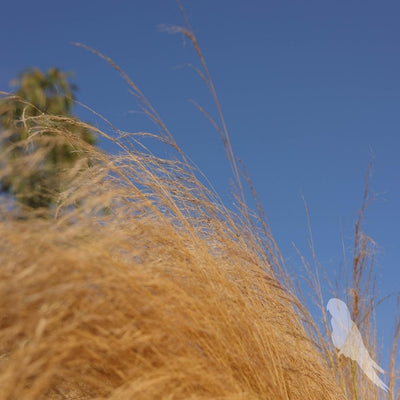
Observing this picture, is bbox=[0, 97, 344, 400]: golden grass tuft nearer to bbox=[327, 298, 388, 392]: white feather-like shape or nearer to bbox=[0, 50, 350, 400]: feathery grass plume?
bbox=[0, 50, 350, 400]: feathery grass plume

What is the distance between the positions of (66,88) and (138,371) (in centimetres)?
964

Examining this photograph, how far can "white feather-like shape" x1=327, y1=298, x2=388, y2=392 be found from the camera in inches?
94.0

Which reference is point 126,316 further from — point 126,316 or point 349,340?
point 349,340

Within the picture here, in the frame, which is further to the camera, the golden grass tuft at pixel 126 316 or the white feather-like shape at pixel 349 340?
the white feather-like shape at pixel 349 340

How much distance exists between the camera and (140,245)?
5.17 feet

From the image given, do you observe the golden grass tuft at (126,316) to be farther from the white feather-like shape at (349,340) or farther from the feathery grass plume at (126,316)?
the white feather-like shape at (349,340)

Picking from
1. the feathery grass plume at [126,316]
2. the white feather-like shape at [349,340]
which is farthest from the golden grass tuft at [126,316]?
the white feather-like shape at [349,340]

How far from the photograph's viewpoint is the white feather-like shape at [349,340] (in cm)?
239

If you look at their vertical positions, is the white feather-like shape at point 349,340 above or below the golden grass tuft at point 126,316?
above

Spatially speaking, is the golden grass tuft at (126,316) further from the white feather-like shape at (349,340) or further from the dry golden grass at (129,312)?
the white feather-like shape at (349,340)

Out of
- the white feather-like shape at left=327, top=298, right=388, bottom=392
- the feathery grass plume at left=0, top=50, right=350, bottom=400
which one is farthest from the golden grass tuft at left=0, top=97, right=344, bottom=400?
the white feather-like shape at left=327, top=298, right=388, bottom=392

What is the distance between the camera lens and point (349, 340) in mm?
2393

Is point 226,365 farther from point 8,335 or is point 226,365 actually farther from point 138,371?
point 8,335

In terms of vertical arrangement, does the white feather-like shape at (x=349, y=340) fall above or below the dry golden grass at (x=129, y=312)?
above
